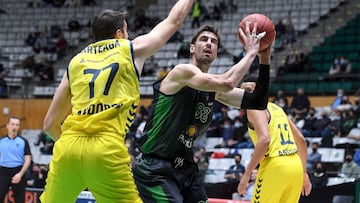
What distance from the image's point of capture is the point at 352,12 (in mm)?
21484

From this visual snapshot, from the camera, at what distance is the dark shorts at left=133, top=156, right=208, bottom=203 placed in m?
5.39

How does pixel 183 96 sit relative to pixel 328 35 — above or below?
above

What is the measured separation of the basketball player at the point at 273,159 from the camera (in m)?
7.03

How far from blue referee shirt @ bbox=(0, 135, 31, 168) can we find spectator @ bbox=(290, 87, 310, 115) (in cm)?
667

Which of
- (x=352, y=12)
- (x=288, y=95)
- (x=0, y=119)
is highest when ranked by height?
(x=352, y=12)

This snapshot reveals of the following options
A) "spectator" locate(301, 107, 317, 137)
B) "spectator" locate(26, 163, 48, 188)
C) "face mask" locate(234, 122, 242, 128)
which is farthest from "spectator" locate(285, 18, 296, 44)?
"spectator" locate(26, 163, 48, 188)

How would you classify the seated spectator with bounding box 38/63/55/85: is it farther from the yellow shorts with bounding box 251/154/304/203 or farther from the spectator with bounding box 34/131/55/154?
the yellow shorts with bounding box 251/154/304/203

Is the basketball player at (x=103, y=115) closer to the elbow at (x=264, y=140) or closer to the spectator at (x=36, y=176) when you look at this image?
the elbow at (x=264, y=140)

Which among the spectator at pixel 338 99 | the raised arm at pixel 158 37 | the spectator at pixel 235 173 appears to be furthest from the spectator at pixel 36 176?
the raised arm at pixel 158 37

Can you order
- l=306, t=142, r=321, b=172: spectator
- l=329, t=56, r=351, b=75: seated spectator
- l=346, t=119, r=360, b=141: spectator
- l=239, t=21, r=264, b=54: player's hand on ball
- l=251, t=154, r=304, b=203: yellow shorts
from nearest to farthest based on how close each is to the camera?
l=239, t=21, r=264, b=54: player's hand on ball → l=251, t=154, r=304, b=203: yellow shorts → l=306, t=142, r=321, b=172: spectator → l=346, t=119, r=360, b=141: spectator → l=329, t=56, r=351, b=75: seated spectator

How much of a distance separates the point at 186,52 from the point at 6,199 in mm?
10099

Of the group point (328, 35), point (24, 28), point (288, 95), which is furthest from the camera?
point (24, 28)

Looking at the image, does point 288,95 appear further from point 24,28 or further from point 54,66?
point 24,28

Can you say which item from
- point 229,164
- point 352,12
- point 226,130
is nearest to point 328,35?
point 352,12
